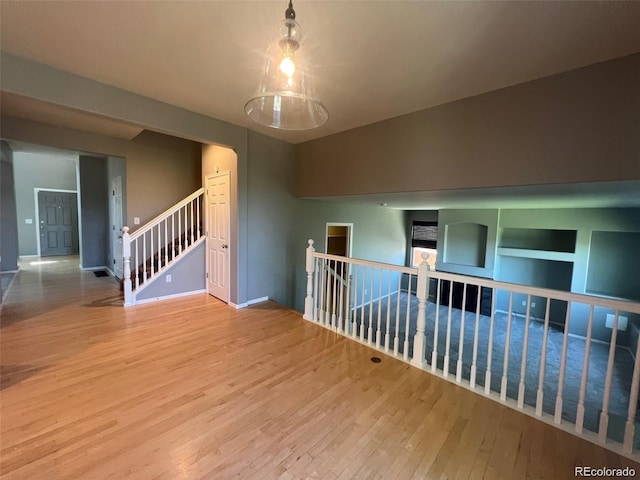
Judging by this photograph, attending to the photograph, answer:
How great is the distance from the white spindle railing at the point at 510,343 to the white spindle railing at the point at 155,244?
239 centimetres

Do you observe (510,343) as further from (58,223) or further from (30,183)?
(30,183)

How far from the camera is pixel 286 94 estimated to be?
1.40m

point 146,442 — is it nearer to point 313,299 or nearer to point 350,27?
point 313,299

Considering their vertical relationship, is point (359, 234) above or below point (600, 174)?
below

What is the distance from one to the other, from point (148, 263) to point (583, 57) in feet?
19.5

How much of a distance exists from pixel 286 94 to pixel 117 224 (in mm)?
5900

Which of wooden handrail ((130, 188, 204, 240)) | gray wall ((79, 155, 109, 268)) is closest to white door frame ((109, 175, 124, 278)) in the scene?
gray wall ((79, 155, 109, 268))

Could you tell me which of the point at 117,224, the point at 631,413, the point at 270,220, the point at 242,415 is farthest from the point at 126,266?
the point at 631,413

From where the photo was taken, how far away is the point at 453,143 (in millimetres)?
2781

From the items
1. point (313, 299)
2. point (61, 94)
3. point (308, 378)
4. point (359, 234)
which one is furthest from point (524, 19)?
point (359, 234)

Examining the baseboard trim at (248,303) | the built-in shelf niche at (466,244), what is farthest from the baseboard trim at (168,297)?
the built-in shelf niche at (466,244)

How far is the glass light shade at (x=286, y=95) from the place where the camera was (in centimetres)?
133

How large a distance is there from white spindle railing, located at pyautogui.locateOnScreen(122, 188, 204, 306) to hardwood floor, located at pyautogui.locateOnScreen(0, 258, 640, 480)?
3.37 ft

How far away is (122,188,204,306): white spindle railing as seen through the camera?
3.88 meters
